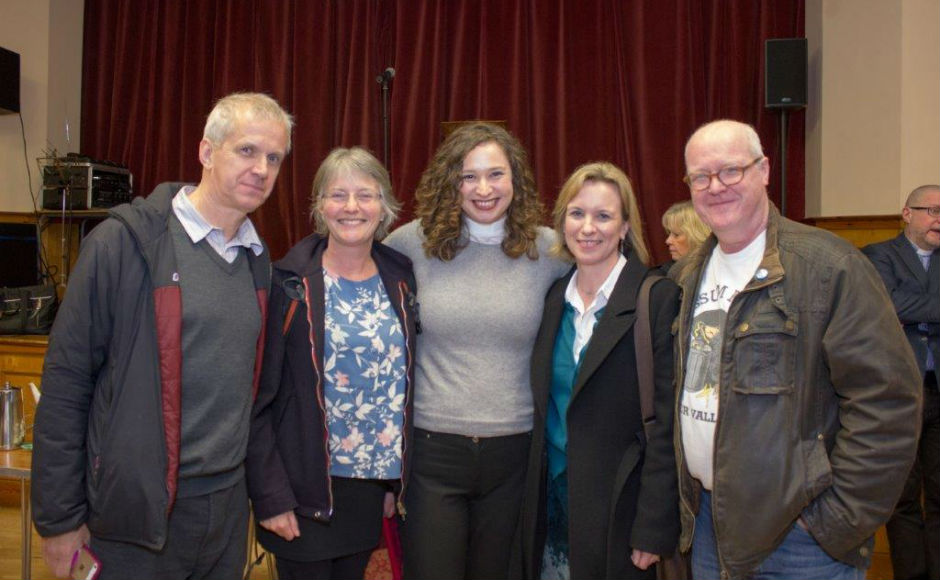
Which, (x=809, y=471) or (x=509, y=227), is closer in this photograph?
(x=809, y=471)

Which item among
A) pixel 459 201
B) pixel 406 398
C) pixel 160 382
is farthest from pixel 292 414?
pixel 459 201

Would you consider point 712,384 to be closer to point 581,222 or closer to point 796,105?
point 581,222

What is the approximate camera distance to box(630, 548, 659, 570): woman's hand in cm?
187

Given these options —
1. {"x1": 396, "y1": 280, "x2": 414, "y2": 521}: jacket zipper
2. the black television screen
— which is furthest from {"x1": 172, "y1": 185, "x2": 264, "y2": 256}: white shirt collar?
the black television screen

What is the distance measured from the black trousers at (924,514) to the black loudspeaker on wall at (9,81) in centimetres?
584

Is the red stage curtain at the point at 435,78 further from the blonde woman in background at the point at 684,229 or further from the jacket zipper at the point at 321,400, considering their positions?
the jacket zipper at the point at 321,400

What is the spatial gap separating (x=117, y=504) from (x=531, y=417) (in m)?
1.10

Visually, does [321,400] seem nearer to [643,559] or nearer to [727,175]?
[643,559]

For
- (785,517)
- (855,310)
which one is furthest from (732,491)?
(855,310)

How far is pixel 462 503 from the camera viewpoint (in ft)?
6.82

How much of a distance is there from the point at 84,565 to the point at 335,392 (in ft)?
2.36

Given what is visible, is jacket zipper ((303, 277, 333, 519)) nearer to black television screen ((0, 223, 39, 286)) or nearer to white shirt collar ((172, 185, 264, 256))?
white shirt collar ((172, 185, 264, 256))

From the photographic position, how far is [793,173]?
4.92 metres

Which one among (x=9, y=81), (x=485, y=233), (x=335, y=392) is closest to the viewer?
(x=335, y=392)
